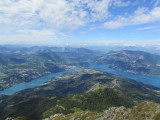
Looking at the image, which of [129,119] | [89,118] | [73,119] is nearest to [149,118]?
[129,119]

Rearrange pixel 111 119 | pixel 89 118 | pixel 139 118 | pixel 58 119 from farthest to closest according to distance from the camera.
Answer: pixel 58 119
pixel 89 118
pixel 111 119
pixel 139 118

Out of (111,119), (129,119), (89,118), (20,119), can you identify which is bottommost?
(20,119)

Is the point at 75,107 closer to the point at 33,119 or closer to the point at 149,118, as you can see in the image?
the point at 33,119

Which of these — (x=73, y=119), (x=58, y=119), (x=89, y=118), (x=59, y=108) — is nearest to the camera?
(x=89, y=118)

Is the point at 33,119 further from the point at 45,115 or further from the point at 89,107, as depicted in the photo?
the point at 89,107

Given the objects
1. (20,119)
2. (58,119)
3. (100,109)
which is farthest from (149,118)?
(100,109)

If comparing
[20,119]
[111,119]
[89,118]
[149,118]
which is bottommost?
[20,119]

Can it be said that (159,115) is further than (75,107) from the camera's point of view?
No

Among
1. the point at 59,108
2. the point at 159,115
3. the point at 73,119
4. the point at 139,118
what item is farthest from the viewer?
the point at 59,108

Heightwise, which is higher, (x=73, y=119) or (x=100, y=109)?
(x=73, y=119)
